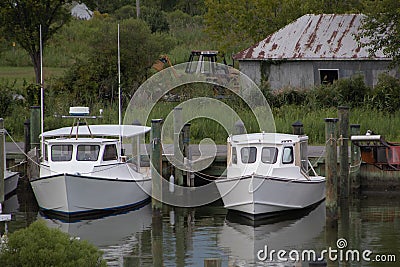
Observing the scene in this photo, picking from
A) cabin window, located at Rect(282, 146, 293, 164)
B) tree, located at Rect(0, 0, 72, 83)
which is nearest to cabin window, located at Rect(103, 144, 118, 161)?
cabin window, located at Rect(282, 146, 293, 164)

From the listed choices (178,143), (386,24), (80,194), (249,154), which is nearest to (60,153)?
(80,194)

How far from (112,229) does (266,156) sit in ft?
15.6

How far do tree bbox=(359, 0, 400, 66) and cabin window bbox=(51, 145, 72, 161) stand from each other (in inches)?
644

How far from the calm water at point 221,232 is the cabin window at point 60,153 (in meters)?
1.74

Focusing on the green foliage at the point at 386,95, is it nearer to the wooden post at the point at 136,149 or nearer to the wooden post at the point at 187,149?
the wooden post at the point at 187,149

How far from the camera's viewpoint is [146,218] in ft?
97.3

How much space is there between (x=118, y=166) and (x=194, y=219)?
2810 millimetres

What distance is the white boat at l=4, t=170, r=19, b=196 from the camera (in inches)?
1234

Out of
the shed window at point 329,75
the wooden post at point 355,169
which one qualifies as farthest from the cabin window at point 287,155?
the shed window at point 329,75

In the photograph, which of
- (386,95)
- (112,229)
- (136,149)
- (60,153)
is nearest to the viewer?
(112,229)

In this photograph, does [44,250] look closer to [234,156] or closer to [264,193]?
[264,193]

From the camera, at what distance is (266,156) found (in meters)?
29.0

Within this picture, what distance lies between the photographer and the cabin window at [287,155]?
29016 millimetres

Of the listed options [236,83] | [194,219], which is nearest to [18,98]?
[236,83]
